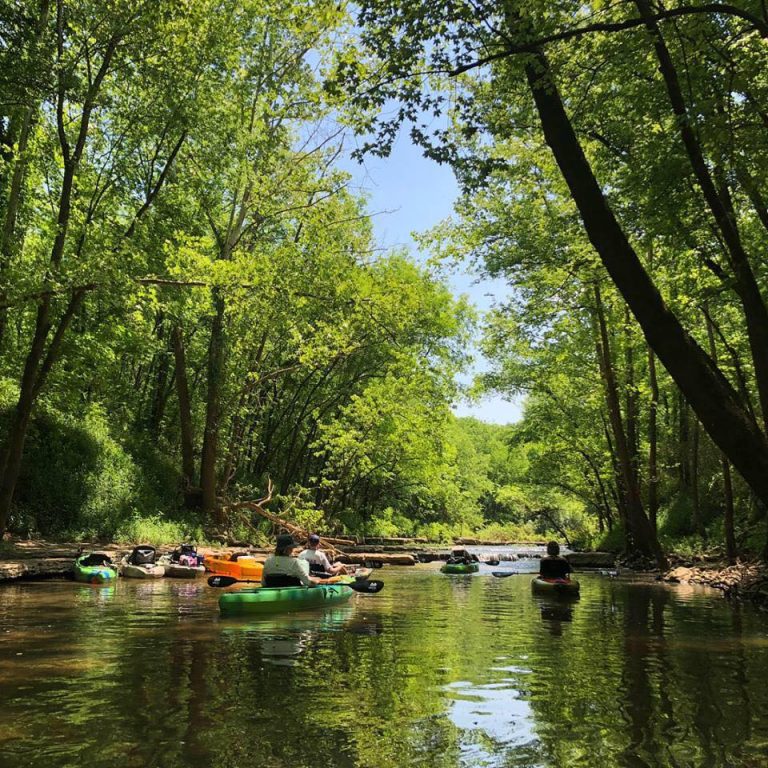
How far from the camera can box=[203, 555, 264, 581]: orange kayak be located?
48.2 ft

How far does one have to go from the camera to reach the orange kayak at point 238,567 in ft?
48.2

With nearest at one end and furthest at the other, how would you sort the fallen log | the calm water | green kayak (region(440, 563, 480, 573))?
the calm water
green kayak (region(440, 563, 480, 573))
the fallen log

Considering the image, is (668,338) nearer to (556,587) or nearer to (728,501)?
(556,587)

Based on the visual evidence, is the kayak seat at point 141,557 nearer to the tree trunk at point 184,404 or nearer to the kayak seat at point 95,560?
the kayak seat at point 95,560

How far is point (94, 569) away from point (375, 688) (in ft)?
31.3

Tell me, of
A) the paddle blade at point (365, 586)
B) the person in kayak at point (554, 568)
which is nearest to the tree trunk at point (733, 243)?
the person in kayak at point (554, 568)

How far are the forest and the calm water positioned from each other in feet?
8.56

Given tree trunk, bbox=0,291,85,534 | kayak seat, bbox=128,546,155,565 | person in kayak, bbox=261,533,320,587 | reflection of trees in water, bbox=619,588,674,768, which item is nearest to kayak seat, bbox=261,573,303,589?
person in kayak, bbox=261,533,320,587

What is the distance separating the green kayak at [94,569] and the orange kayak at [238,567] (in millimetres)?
2402

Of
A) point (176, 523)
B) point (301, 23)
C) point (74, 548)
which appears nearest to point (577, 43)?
point (301, 23)

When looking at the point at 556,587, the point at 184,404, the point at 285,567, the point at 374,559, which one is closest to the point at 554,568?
the point at 556,587

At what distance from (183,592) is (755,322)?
1078 centimetres

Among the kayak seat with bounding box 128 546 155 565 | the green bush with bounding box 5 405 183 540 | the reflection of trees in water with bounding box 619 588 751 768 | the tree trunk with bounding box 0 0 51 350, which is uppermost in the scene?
the tree trunk with bounding box 0 0 51 350

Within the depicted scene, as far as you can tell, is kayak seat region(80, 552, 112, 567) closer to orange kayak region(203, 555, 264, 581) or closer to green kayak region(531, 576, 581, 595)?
orange kayak region(203, 555, 264, 581)
